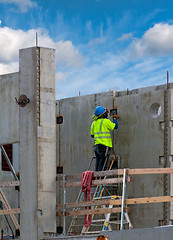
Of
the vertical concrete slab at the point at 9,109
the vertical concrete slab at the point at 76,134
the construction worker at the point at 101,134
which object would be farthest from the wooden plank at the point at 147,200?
the vertical concrete slab at the point at 76,134

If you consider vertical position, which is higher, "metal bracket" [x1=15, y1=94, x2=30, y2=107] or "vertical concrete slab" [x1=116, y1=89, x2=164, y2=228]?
"metal bracket" [x1=15, y1=94, x2=30, y2=107]

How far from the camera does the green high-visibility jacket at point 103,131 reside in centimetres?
1359

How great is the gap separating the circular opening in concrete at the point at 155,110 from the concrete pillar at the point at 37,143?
2777 millimetres

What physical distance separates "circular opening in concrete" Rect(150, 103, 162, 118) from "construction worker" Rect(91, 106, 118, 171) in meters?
0.95

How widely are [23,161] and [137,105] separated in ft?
11.6

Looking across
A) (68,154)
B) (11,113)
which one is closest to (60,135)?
(68,154)

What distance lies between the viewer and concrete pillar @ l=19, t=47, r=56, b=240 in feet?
38.6

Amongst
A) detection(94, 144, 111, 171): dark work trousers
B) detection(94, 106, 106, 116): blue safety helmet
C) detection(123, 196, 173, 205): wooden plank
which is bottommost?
detection(123, 196, 173, 205): wooden plank

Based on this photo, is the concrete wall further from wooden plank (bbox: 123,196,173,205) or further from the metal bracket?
the metal bracket

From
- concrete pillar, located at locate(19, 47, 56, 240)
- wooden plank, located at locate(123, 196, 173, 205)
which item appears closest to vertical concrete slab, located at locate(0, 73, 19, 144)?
concrete pillar, located at locate(19, 47, 56, 240)

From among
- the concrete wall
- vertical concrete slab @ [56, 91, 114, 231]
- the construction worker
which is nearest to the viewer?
the concrete wall

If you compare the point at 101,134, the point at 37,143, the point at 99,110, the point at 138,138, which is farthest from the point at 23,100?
the point at 138,138

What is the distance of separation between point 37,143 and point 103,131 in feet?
7.72

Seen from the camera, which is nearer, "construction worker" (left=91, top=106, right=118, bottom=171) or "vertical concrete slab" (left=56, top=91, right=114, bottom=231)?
"construction worker" (left=91, top=106, right=118, bottom=171)
